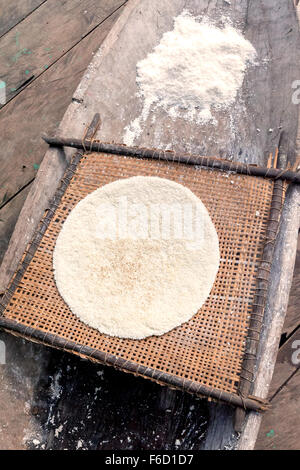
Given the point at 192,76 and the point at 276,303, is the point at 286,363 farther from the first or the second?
the point at 192,76

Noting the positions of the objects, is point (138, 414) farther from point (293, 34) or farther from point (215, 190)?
point (293, 34)

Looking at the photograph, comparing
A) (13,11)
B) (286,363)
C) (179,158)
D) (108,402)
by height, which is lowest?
(286,363)

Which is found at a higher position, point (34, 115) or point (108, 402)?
point (34, 115)

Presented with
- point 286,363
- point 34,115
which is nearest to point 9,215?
point 34,115

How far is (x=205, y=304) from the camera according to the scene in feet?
4.00

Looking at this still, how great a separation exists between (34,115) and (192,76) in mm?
856

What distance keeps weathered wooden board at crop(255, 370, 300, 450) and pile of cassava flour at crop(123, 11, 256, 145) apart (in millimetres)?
1161

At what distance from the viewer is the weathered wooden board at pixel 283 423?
4.70 feet

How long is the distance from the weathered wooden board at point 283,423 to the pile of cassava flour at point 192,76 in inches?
45.7

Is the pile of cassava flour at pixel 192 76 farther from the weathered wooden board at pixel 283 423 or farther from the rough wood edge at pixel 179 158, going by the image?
the weathered wooden board at pixel 283 423

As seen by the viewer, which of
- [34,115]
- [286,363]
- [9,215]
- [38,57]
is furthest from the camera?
[38,57]

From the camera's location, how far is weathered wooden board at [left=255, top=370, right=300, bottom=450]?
143 cm

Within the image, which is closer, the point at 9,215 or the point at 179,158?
the point at 179,158
